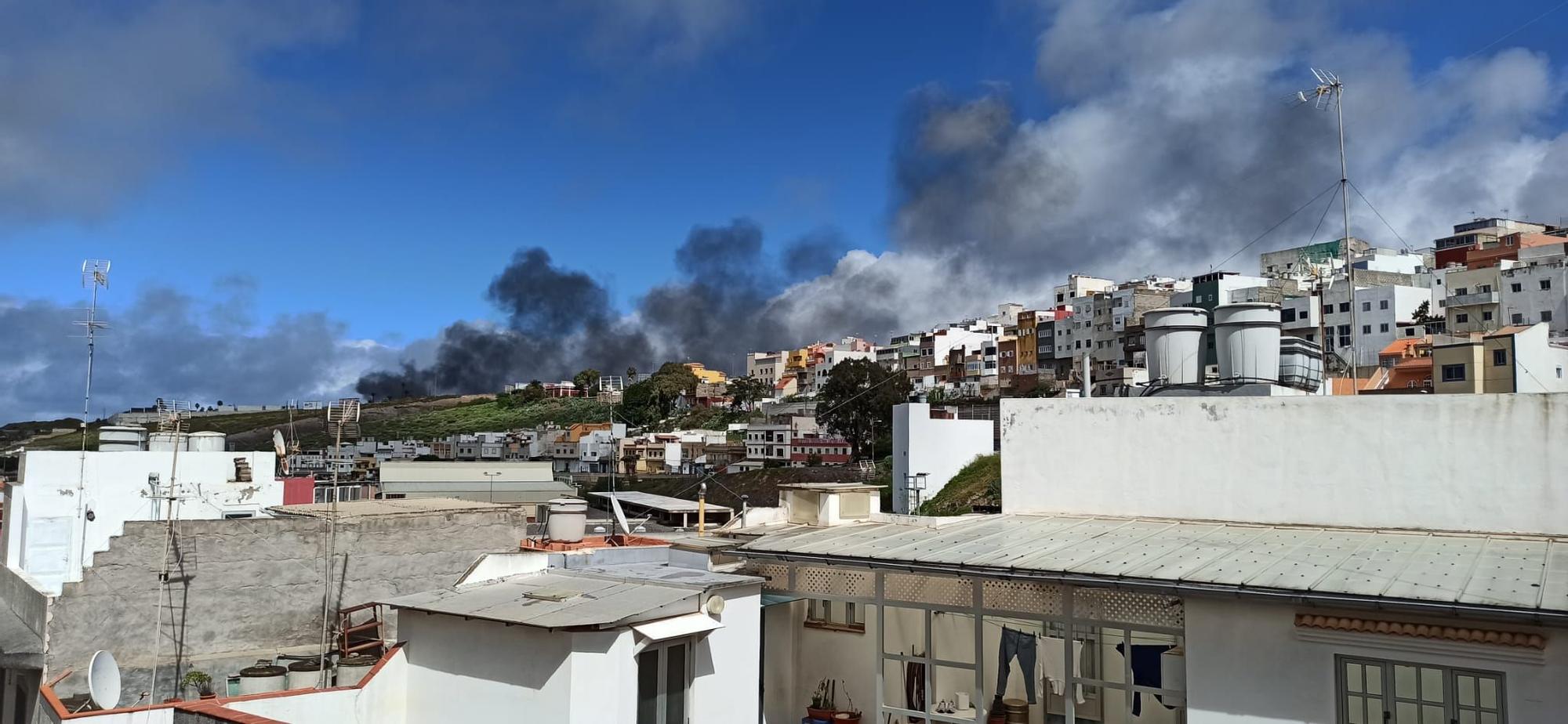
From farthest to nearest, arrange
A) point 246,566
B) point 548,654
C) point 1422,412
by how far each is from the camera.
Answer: point 246,566
point 1422,412
point 548,654

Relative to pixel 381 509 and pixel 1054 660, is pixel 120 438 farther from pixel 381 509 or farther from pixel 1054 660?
pixel 1054 660

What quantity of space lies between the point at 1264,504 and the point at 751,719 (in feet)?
20.0

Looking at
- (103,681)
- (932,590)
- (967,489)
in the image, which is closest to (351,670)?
(103,681)

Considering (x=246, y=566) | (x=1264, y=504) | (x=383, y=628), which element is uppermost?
(x=1264, y=504)

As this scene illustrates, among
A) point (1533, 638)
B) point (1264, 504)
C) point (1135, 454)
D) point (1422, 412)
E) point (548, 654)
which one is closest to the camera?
point (1533, 638)

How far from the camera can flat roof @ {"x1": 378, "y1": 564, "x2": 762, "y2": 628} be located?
29.9ft

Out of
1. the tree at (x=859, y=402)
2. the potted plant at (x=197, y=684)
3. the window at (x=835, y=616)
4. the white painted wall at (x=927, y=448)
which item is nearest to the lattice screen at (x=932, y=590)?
the window at (x=835, y=616)

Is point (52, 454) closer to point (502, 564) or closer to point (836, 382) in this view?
point (502, 564)

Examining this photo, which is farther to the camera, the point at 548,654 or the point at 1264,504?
the point at 1264,504

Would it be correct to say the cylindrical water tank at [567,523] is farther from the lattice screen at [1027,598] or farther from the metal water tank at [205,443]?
the metal water tank at [205,443]

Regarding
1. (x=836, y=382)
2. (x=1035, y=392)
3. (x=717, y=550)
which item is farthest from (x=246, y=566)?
(x=1035, y=392)

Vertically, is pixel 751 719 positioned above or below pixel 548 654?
below

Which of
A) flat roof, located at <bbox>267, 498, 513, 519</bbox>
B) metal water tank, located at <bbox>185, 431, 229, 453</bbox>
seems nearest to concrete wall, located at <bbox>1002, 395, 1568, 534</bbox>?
flat roof, located at <bbox>267, 498, 513, 519</bbox>

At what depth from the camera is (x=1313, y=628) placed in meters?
7.89
